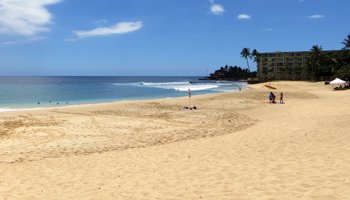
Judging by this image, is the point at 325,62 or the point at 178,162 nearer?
the point at 178,162

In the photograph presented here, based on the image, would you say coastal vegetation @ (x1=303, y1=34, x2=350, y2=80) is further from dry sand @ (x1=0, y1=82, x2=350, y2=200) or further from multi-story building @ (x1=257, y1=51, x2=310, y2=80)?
dry sand @ (x1=0, y1=82, x2=350, y2=200)

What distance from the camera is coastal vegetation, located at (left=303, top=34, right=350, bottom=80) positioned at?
92.1m

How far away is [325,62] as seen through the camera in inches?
3927

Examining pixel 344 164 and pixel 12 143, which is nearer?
pixel 344 164

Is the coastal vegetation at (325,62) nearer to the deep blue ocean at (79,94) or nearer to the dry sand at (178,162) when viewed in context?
the deep blue ocean at (79,94)

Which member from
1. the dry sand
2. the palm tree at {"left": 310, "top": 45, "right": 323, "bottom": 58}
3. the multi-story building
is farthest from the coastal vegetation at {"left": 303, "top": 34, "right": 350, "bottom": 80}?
the dry sand

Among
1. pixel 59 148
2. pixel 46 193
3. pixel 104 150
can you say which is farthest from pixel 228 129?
pixel 46 193

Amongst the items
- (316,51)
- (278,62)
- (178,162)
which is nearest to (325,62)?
(316,51)

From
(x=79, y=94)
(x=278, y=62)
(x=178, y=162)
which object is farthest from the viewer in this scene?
(x=278, y=62)

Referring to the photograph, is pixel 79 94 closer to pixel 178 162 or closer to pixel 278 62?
pixel 178 162

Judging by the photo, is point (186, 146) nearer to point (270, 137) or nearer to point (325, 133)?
point (270, 137)

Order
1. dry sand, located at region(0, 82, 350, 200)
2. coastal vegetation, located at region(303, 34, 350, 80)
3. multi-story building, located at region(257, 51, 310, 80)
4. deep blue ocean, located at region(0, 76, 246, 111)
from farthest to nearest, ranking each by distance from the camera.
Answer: multi-story building, located at region(257, 51, 310, 80) → coastal vegetation, located at region(303, 34, 350, 80) → deep blue ocean, located at region(0, 76, 246, 111) → dry sand, located at region(0, 82, 350, 200)

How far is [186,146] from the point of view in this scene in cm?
1348

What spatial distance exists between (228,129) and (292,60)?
139660 millimetres
